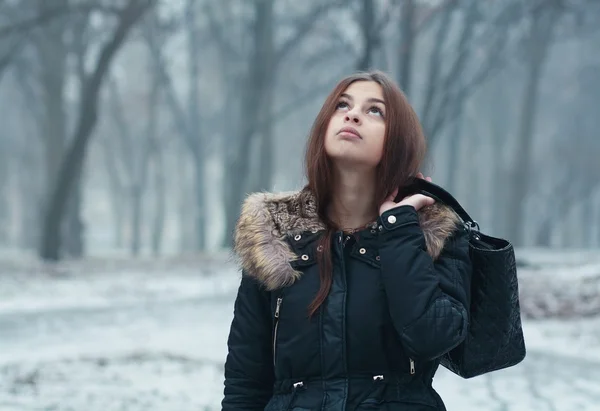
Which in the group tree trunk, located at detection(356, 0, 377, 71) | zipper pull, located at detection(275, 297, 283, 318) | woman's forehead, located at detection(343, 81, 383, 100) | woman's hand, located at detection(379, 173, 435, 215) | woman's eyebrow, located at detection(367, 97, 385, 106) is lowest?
zipper pull, located at detection(275, 297, 283, 318)

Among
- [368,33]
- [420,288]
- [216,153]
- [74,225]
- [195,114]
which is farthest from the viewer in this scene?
[216,153]

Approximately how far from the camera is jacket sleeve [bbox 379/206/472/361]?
2.21 metres

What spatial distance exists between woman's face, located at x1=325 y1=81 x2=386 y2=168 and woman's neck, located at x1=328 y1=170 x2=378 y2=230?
0.06 metres

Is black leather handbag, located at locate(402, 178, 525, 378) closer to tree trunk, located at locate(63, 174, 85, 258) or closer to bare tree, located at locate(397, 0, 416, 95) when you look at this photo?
bare tree, located at locate(397, 0, 416, 95)

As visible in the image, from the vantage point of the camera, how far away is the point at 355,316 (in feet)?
7.59

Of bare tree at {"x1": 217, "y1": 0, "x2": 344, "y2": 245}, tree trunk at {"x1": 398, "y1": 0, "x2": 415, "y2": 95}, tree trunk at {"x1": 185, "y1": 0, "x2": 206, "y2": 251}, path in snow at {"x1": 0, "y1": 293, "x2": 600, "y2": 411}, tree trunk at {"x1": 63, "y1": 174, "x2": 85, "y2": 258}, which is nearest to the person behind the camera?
path in snow at {"x1": 0, "y1": 293, "x2": 600, "y2": 411}

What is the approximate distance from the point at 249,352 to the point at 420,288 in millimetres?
571

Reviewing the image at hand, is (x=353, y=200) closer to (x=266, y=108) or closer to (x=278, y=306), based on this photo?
(x=278, y=306)

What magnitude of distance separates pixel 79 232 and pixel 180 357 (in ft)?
52.0

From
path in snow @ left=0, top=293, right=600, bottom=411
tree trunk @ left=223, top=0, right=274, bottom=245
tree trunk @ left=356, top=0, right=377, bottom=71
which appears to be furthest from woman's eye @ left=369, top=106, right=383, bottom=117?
tree trunk @ left=223, top=0, right=274, bottom=245

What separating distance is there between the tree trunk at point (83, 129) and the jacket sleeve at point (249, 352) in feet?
46.1

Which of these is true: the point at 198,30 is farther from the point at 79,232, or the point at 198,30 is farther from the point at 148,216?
the point at 148,216

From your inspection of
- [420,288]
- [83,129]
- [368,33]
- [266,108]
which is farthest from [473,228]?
[266,108]

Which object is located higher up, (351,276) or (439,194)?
(439,194)
